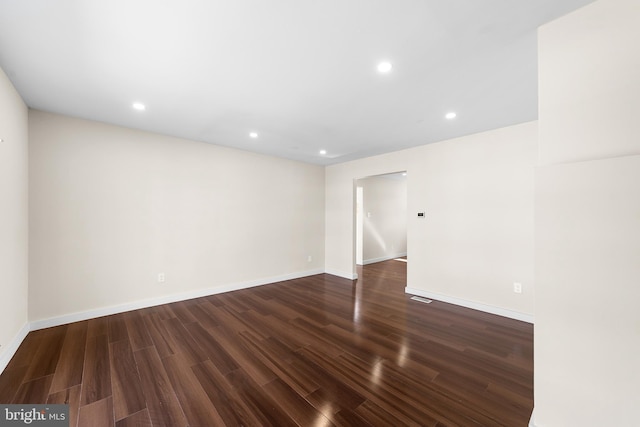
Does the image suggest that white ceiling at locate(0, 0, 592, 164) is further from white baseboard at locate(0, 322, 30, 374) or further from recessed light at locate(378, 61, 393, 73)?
white baseboard at locate(0, 322, 30, 374)

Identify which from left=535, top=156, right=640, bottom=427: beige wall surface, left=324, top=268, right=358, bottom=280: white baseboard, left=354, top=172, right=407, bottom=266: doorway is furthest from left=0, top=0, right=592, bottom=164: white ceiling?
left=354, top=172, right=407, bottom=266: doorway

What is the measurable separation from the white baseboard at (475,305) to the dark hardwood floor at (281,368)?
12 centimetres

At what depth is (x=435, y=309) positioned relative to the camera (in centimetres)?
353

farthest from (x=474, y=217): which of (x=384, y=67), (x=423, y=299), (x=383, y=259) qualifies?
(x=383, y=259)

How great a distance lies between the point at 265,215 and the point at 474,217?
363 centimetres

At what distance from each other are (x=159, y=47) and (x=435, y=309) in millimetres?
4274

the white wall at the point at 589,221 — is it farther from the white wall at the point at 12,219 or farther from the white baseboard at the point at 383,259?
the white baseboard at the point at 383,259

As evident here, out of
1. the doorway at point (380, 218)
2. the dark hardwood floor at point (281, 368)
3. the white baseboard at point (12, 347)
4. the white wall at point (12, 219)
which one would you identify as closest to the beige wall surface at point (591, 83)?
the dark hardwood floor at point (281, 368)

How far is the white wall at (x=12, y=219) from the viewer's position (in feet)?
6.75

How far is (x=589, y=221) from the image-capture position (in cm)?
132

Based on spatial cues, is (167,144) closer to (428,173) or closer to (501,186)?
(428,173)

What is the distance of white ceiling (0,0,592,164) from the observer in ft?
4.74

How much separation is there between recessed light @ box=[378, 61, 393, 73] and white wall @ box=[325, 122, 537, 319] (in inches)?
92.6

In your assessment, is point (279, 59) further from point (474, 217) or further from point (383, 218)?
point (383, 218)
